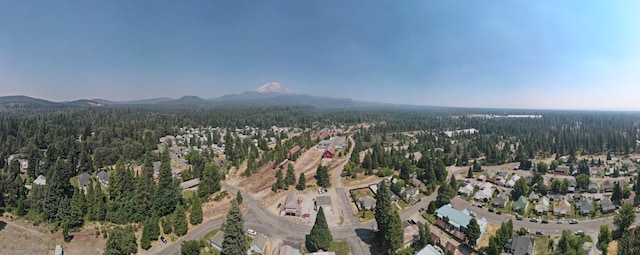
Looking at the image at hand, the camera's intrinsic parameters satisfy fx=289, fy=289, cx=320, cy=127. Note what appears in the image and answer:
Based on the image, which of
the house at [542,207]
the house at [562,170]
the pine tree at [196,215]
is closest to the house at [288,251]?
the pine tree at [196,215]

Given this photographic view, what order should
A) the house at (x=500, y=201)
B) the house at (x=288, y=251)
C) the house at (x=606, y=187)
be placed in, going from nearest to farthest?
the house at (x=288, y=251)
the house at (x=500, y=201)
the house at (x=606, y=187)

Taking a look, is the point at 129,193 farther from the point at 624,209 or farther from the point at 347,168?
the point at 624,209

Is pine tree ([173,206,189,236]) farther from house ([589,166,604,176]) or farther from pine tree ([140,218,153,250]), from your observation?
house ([589,166,604,176])

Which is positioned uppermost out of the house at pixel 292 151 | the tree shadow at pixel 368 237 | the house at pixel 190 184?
the house at pixel 292 151

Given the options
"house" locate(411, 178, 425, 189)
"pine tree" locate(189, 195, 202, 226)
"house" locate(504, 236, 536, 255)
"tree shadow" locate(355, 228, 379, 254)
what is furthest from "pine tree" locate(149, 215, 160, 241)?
"house" locate(411, 178, 425, 189)

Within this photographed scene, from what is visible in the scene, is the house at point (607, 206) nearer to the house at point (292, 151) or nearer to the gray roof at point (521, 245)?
the gray roof at point (521, 245)

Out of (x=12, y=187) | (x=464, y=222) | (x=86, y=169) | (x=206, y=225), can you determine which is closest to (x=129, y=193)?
(x=206, y=225)
